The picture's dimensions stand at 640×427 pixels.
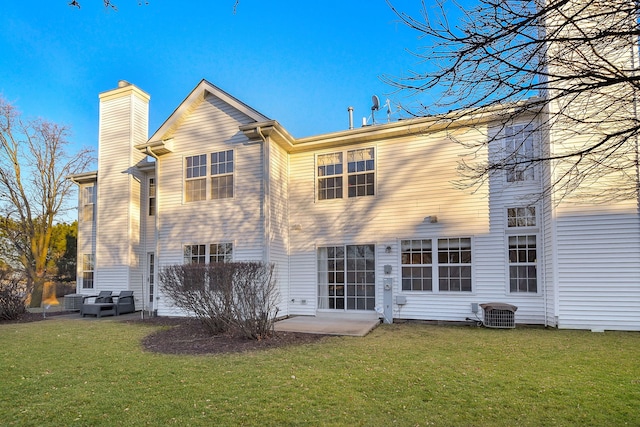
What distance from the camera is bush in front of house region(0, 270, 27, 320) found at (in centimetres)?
1120

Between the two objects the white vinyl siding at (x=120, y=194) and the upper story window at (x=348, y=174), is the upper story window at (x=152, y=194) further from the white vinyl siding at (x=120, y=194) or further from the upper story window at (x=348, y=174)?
the upper story window at (x=348, y=174)

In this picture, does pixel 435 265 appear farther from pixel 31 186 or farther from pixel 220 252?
pixel 31 186

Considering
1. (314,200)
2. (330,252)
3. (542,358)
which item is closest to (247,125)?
(314,200)

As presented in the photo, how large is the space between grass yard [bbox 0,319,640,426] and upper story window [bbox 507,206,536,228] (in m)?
3.03

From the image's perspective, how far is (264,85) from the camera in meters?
7.59

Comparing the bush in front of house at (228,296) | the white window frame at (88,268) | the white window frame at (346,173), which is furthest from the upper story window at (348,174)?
the white window frame at (88,268)

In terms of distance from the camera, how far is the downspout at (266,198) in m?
10.8

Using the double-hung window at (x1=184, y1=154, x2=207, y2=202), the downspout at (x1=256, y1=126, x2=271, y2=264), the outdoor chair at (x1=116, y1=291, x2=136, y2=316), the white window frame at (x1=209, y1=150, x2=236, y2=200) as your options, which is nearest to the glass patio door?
the downspout at (x1=256, y1=126, x2=271, y2=264)

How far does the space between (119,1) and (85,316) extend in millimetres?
12687

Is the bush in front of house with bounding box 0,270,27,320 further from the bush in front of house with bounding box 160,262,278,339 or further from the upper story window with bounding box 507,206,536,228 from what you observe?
the upper story window with bounding box 507,206,536,228

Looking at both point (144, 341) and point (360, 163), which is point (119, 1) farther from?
point (360, 163)

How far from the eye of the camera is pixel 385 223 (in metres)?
11.1

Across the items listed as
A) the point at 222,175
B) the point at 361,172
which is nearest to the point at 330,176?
the point at 361,172

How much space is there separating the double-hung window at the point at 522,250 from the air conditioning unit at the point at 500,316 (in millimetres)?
744
